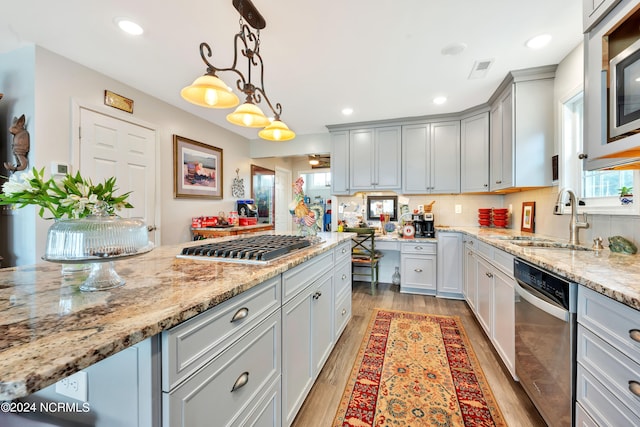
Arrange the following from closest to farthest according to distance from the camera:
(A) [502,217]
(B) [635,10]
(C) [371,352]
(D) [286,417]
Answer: (B) [635,10] → (D) [286,417] → (C) [371,352] → (A) [502,217]

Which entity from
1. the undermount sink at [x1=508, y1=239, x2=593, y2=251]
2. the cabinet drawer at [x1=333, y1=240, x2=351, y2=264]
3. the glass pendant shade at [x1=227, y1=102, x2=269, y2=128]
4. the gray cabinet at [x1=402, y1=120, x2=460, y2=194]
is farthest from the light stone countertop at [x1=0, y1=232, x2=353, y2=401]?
the gray cabinet at [x1=402, y1=120, x2=460, y2=194]

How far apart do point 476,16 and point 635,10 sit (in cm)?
93

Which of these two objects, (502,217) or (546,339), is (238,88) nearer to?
(546,339)

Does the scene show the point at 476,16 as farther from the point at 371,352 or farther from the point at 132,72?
the point at 132,72

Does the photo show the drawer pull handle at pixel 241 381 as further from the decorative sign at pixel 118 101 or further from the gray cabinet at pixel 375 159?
the gray cabinet at pixel 375 159

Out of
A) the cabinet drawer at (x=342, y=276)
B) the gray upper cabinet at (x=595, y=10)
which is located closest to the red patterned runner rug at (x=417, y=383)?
the cabinet drawer at (x=342, y=276)

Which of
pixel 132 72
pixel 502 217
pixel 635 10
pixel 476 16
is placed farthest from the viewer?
pixel 502 217

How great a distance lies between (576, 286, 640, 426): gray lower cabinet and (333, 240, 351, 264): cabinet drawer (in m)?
1.41

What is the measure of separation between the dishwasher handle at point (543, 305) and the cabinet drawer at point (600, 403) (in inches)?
7.5

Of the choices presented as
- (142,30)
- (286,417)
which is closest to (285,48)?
(142,30)

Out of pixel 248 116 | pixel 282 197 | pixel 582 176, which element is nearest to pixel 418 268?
pixel 582 176

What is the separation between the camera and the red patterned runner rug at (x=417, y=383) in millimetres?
1500

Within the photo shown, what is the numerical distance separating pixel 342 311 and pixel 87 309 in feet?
6.30

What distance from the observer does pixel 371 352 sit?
2152 mm
